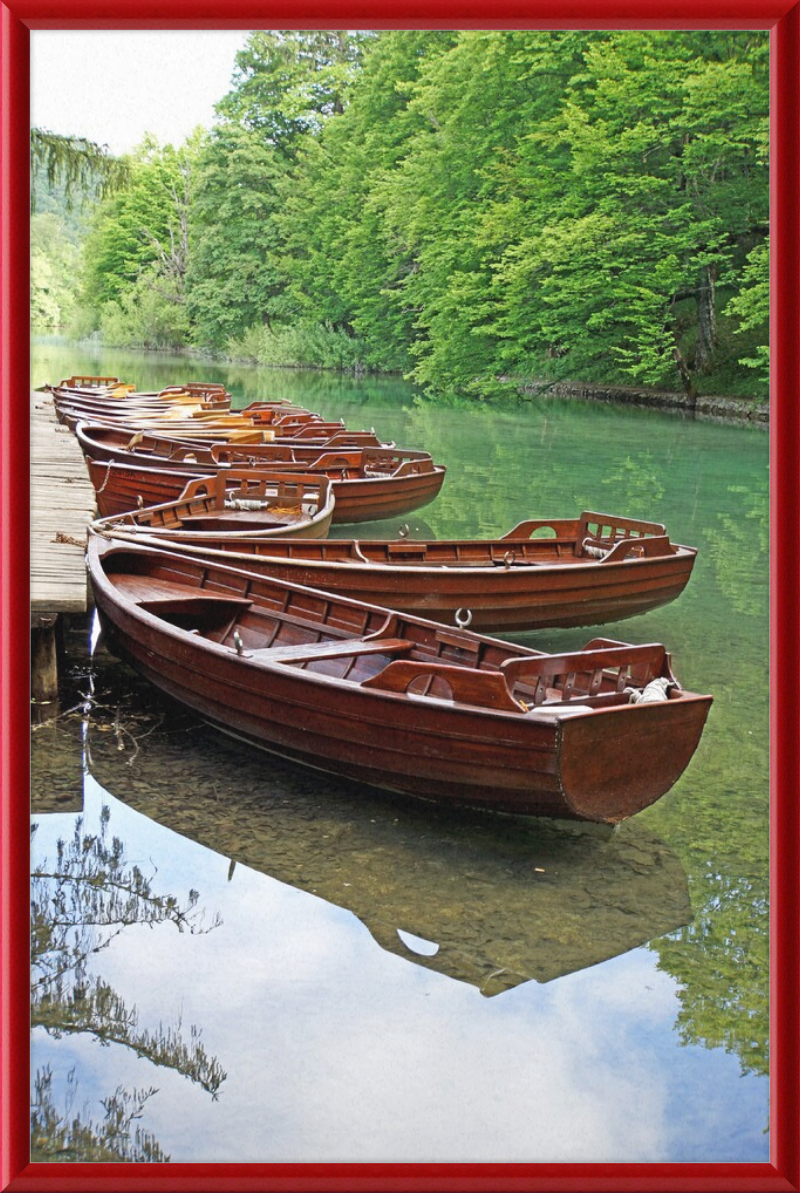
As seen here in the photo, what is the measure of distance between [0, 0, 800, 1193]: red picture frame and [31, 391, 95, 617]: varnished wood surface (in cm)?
485

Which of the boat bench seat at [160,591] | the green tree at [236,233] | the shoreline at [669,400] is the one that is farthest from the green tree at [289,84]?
the boat bench seat at [160,591]

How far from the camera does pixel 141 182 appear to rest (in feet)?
168

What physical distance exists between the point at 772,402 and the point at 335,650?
397 cm

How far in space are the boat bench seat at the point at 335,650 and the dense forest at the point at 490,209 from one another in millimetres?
4833

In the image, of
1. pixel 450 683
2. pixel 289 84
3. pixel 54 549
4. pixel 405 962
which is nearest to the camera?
pixel 405 962

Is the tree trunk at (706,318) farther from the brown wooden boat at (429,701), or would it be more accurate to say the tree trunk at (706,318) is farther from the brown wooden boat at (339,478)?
the brown wooden boat at (429,701)

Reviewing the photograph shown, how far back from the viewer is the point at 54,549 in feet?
28.0

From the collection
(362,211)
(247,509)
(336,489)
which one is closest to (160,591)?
(247,509)

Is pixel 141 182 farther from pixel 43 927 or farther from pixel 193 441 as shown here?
pixel 43 927

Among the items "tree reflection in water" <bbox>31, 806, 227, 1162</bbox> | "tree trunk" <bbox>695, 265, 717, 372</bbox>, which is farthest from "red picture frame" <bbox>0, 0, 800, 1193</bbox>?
"tree trunk" <bbox>695, 265, 717, 372</bbox>

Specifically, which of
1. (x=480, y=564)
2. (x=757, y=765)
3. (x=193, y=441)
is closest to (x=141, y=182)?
(x=193, y=441)

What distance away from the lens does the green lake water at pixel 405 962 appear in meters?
3.42

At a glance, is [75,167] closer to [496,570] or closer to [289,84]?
[496,570]

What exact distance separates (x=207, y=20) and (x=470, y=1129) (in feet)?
9.69
